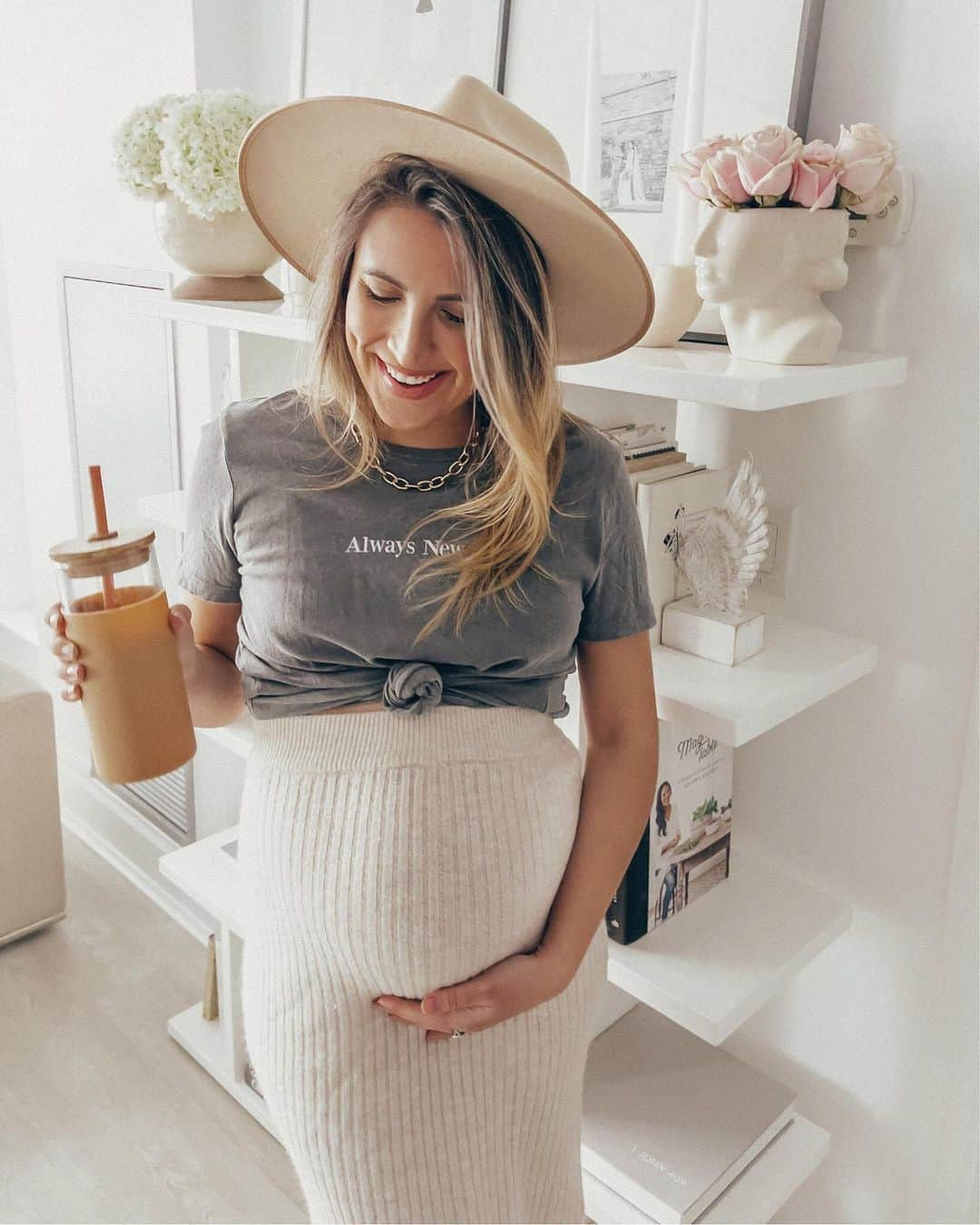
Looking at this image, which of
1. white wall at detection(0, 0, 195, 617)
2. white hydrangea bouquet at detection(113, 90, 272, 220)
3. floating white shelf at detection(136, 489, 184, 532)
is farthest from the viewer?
white wall at detection(0, 0, 195, 617)

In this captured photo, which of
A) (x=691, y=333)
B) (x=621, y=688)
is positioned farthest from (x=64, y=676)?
(x=691, y=333)

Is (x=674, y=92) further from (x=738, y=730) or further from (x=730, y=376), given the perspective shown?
(x=738, y=730)

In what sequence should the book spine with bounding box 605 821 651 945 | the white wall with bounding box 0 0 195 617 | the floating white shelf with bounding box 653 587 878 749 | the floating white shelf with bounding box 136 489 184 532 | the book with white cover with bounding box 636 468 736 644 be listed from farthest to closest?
the white wall with bounding box 0 0 195 617, the floating white shelf with bounding box 136 489 184 532, the book spine with bounding box 605 821 651 945, the book with white cover with bounding box 636 468 736 644, the floating white shelf with bounding box 653 587 878 749

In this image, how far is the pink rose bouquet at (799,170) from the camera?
1021 mm

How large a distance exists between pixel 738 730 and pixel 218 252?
3.45 feet

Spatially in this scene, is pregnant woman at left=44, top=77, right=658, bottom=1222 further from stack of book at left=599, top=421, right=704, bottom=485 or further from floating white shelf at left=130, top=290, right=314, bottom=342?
floating white shelf at left=130, top=290, right=314, bottom=342

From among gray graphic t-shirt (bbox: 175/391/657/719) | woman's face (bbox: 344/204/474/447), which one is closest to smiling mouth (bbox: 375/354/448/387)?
woman's face (bbox: 344/204/474/447)

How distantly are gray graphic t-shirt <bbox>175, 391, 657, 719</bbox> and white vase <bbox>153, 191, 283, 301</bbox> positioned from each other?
572 mm

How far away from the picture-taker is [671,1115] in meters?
1.46

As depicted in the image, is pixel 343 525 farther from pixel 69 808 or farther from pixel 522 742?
pixel 69 808

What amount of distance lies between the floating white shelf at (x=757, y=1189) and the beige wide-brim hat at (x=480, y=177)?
41.5 inches

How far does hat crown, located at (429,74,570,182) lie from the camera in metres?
0.91

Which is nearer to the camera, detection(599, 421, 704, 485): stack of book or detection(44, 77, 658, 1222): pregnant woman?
detection(44, 77, 658, 1222): pregnant woman

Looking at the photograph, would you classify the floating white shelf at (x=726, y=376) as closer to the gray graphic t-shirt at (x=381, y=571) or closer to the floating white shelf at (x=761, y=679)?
the gray graphic t-shirt at (x=381, y=571)
